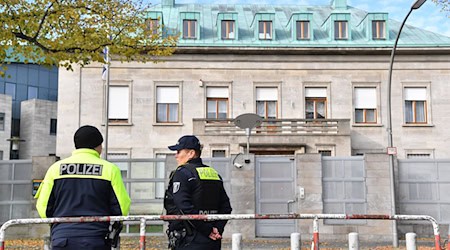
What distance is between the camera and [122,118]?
92.5 ft

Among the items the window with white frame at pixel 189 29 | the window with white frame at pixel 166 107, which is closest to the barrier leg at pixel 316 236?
the window with white frame at pixel 166 107

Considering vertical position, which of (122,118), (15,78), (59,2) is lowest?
(122,118)

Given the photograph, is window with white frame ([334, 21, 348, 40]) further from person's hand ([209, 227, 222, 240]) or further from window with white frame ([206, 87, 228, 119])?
person's hand ([209, 227, 222, 240])

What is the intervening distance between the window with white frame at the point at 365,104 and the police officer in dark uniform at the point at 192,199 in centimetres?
2386

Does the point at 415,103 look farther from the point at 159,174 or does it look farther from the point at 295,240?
the point at 295,240

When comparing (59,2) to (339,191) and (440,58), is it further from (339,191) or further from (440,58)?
(440,58)

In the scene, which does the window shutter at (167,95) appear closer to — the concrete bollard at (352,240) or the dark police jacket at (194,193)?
the concrete bollard at (352,240)

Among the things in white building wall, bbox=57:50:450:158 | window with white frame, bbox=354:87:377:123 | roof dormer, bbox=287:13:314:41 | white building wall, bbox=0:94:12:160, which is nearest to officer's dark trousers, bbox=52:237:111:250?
white building wall, bbox=57:50:450:158

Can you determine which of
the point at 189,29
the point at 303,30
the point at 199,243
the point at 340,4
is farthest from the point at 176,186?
the point at 340,4

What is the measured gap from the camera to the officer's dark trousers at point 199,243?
18.1 feet

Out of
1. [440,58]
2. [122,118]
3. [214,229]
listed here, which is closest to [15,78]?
[122,118]

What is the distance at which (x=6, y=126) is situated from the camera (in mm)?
50844

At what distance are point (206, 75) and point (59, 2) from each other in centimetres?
1415

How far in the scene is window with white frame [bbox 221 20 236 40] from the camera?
29.8 metres
